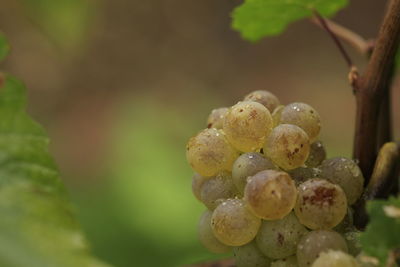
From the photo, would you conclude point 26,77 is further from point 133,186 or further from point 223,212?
point 223,212

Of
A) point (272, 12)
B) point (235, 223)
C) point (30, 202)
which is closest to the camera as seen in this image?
point (30, 202)

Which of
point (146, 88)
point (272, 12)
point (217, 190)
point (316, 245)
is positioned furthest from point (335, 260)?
point (146, 88)

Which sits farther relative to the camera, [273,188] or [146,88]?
[146,88]

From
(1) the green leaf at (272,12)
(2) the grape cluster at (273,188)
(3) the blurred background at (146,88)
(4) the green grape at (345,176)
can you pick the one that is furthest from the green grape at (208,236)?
(3) the blurred background at (146,88)

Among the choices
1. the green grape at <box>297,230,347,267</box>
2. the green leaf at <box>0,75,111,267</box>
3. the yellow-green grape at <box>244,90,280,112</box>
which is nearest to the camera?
the green leaf at <box>0,75,111,267</box>

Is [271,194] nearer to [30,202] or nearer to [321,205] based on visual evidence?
[321,205]

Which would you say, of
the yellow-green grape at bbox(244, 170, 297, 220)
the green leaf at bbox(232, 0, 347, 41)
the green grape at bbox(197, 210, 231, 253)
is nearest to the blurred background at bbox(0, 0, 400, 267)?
the green leaf at bbox(232, 0, 347, 41)

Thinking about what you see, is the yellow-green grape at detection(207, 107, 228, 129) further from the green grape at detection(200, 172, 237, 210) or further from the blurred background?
the blurred background

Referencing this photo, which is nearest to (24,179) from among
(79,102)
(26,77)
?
(26,77)
